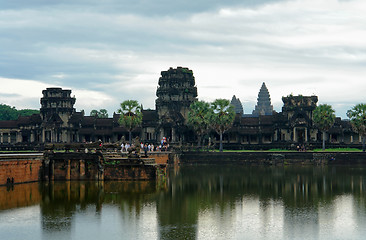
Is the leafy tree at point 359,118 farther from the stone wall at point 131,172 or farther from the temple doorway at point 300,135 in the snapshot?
the stone wall at point 131,172

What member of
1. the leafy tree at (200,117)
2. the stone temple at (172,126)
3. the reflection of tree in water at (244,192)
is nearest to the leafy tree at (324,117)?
the stone temple at (172,126)

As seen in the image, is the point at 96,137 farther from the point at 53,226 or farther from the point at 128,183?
the point at 53,226

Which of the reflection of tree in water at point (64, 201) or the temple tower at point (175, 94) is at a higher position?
the temple tower at point (175, 94)

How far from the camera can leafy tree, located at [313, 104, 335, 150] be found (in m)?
91.0

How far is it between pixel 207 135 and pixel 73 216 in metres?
69.8

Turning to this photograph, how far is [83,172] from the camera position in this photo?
1996 inches

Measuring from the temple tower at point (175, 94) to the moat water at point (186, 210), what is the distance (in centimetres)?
4918

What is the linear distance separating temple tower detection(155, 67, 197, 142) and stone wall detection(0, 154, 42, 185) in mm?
52753

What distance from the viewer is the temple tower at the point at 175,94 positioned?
335ft

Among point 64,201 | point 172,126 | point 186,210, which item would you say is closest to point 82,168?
point 64,201

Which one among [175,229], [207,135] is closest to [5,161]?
[175,229]

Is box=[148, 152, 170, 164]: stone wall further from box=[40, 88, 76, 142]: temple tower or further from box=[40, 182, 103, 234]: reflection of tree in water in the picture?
box=[40, 88, 76, 142]: temple tower

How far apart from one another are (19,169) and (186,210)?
21.3 meters

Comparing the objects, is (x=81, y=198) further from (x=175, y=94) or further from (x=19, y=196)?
(x=175, y=94)
